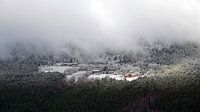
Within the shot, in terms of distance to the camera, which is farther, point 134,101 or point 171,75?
point 171,75

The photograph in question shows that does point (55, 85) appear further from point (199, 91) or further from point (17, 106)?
point (199, 91)

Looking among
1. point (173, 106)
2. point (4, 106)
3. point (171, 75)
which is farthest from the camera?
point (171, 75)

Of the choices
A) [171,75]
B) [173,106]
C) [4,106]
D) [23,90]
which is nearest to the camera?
[173,106]

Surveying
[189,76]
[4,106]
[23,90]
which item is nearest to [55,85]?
[23,90]

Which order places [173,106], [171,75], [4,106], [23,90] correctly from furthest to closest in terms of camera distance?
[171,75] < [23,90] < [4,106] < [173,106]

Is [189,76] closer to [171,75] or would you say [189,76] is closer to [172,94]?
[171,75]

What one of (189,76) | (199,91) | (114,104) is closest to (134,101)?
(114,104)

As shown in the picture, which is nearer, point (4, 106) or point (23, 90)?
point (4, 106)

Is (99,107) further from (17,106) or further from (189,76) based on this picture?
(189,76)

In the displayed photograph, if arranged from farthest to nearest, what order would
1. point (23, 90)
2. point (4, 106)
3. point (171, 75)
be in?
1. point (171, 75)
2. point (23, 90)
3. point (4, 106)
